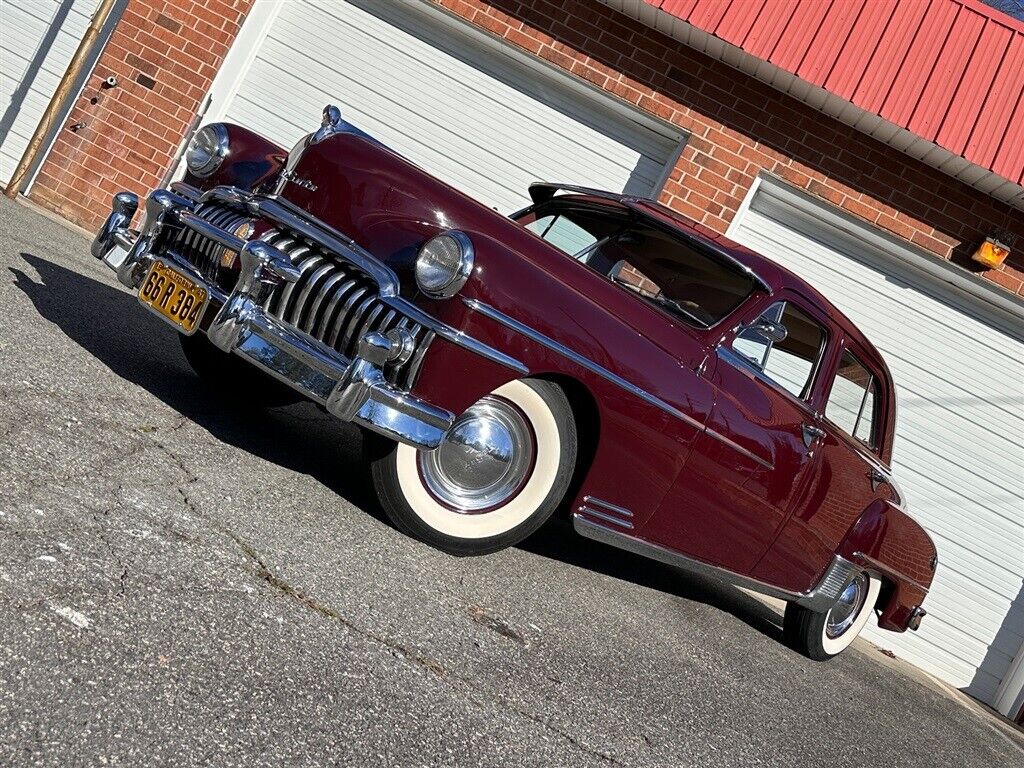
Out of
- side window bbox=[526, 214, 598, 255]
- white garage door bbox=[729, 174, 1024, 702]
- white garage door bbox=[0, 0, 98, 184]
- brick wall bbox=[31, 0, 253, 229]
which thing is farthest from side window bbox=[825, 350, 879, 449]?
white garage door bbox=[0, 0, 98, 184]

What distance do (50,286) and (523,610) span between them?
302cm

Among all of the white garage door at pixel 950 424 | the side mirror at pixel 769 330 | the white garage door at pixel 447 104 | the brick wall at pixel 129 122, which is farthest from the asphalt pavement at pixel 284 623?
the white garage door at pixel 447 104

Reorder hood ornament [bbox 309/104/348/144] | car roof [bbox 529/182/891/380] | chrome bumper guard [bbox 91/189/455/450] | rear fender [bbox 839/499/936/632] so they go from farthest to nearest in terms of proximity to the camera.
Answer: rear fender [bbox 839/499/936/632], car roof [bbox 529/182/891/380], hood ornament [bbox 309/104/348/144], chrome bumper guard [bbox 91/189/455/450]

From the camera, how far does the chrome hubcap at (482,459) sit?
3916 mm

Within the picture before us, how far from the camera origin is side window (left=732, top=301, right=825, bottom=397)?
15.2ft

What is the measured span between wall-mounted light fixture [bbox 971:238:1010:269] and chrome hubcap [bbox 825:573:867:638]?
3.39m

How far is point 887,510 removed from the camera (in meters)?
5.68

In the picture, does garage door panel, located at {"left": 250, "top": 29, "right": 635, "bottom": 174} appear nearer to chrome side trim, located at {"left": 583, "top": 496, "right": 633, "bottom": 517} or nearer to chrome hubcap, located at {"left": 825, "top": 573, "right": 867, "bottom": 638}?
Result: chrome hubcap, located at {"left": 825, "top": 573, "right": 867, "bottom": 638}

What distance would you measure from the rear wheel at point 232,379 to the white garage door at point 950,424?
15.5ft

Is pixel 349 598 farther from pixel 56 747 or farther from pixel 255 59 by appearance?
A: pixel 255 59

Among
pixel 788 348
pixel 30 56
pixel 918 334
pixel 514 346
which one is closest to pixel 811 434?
pixel 788 348

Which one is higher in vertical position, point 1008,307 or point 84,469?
point 1008,307

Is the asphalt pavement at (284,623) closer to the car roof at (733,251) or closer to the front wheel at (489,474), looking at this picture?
the front wheel at (489,474)

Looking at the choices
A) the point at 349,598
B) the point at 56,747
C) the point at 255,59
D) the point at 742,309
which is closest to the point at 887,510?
the point at 742,309
